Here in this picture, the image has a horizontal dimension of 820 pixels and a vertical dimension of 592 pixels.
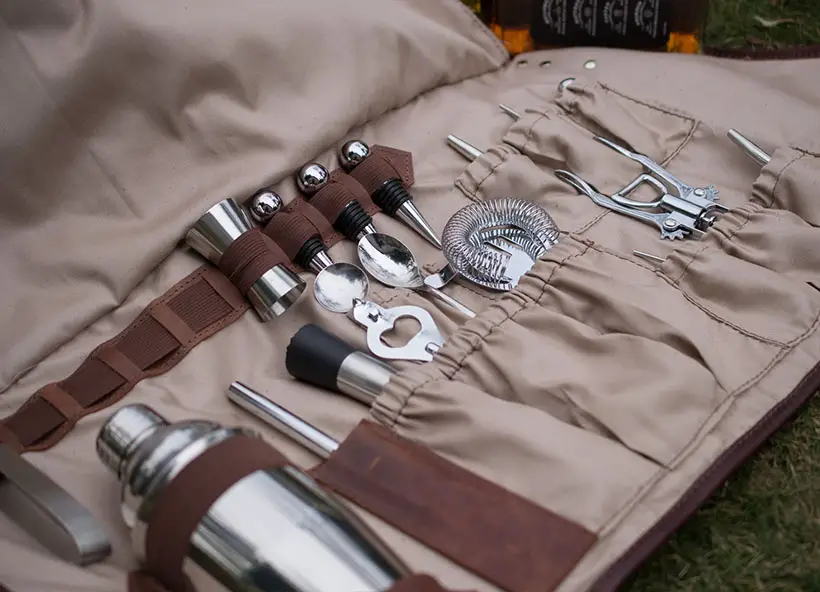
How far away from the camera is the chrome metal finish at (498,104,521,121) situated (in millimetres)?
950

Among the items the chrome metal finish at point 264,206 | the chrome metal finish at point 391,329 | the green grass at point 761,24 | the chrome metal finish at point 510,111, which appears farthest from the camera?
the green grass at point 761,24

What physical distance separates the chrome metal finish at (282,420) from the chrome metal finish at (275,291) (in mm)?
86

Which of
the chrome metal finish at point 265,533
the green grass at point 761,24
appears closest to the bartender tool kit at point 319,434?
the chrome metal finish at point 265,533

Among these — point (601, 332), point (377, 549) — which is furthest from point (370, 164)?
point (377, 549)

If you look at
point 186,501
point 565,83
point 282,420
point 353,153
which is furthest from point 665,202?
point 186,501

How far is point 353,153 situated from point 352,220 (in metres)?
0.09

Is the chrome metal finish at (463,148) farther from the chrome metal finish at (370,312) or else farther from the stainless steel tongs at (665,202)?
the chrome metal finish at (370,312)

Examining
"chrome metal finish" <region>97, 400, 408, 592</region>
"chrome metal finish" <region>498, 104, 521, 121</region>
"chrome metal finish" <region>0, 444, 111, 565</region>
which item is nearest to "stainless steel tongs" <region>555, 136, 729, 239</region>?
"chrome metal finish" <region>498, 104, 521, 121</region>

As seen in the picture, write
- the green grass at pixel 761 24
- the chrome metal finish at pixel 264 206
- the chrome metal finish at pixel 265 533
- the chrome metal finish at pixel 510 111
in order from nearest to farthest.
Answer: the chrome metal finish at pixel 265 533, the chrome metal finish at pixel 264 206, the chrome metal finish at pixel 510 111, the green grass at pixel 761 24

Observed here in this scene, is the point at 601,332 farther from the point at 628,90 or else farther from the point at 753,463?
the point at 628,90

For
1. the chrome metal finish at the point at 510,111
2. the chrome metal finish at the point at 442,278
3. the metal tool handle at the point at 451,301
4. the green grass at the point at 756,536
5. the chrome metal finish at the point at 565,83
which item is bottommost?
the green grass at the point at 756,536

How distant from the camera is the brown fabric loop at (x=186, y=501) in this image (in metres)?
0.54

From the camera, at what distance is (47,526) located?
615 mm

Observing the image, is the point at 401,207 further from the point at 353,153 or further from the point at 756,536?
the point at 756,536
